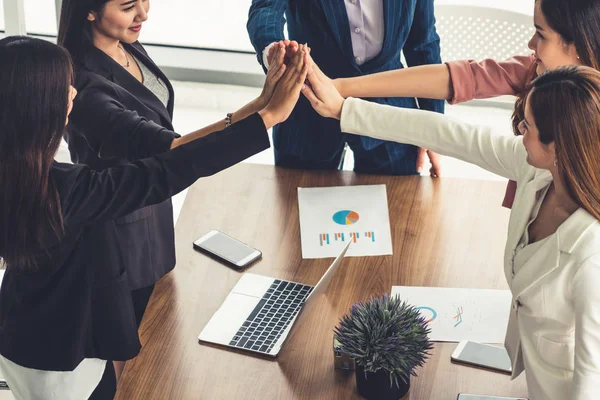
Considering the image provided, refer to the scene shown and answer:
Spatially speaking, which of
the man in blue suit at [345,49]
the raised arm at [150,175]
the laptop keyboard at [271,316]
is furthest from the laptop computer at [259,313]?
the man in blue suit at [345,49]

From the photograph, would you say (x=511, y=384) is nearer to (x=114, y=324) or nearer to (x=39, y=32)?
(x=114, y=324)

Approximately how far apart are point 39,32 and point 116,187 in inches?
134

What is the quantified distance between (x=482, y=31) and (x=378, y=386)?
6.12 feet

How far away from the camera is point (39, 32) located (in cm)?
486

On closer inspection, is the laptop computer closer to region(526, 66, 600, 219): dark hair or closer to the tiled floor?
region(526, 66, 600, 219): dark hair

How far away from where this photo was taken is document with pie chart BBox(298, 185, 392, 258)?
2.24 m

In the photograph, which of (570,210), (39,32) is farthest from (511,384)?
(39,32)

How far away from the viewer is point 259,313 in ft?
6.64

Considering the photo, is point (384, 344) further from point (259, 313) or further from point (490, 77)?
point (490, 77)

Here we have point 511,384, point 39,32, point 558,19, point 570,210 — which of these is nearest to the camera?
point 570,210

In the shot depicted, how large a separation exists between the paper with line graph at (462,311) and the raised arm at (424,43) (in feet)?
2.27

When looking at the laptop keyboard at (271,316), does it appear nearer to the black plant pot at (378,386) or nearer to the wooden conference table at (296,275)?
the wooden conference table at (296,275)

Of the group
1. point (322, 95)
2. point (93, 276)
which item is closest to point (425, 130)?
point (322, 95)

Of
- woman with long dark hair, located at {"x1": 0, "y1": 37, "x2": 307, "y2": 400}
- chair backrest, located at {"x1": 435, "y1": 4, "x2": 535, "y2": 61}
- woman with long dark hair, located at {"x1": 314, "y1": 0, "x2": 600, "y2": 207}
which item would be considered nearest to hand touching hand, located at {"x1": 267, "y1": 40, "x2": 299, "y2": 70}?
woman with long dark hair, located at {"x1": 0, "y1": 37, "x2": 307, "y2": 400}
